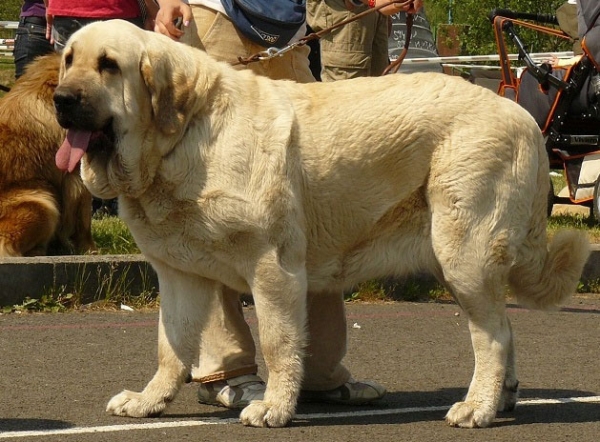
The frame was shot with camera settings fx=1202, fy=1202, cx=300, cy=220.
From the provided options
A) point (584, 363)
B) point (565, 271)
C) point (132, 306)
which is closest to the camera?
point (565, 271)

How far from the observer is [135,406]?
16.3 ft

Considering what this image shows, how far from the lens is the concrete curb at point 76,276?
286 inches

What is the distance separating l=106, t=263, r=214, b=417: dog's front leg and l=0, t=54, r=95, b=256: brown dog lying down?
284cm

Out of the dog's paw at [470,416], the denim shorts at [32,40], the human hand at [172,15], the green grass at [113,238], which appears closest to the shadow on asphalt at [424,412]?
the dog's paw at [470,416]

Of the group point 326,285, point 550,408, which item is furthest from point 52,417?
point 550,408

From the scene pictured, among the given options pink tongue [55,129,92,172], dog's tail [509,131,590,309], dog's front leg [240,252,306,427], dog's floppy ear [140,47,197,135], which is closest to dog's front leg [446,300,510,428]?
dog's tail [509,131,590,309]

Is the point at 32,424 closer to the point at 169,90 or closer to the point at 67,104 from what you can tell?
the point at 67,104

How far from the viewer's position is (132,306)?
7.44m

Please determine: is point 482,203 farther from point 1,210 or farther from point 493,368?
point 1,210

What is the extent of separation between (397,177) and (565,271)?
0.89m

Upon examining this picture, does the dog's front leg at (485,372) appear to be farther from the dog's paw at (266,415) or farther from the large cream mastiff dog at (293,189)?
the dog's paw at (266,415)

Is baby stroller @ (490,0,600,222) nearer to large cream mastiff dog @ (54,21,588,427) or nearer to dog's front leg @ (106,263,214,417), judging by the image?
large cream mastiff dog @ (54,21,588,427)

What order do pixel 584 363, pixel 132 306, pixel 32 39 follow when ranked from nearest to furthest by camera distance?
pixel 584 363 → pixel 132 306 → pixel 32 39

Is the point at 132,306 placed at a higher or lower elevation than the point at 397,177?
A: lower
